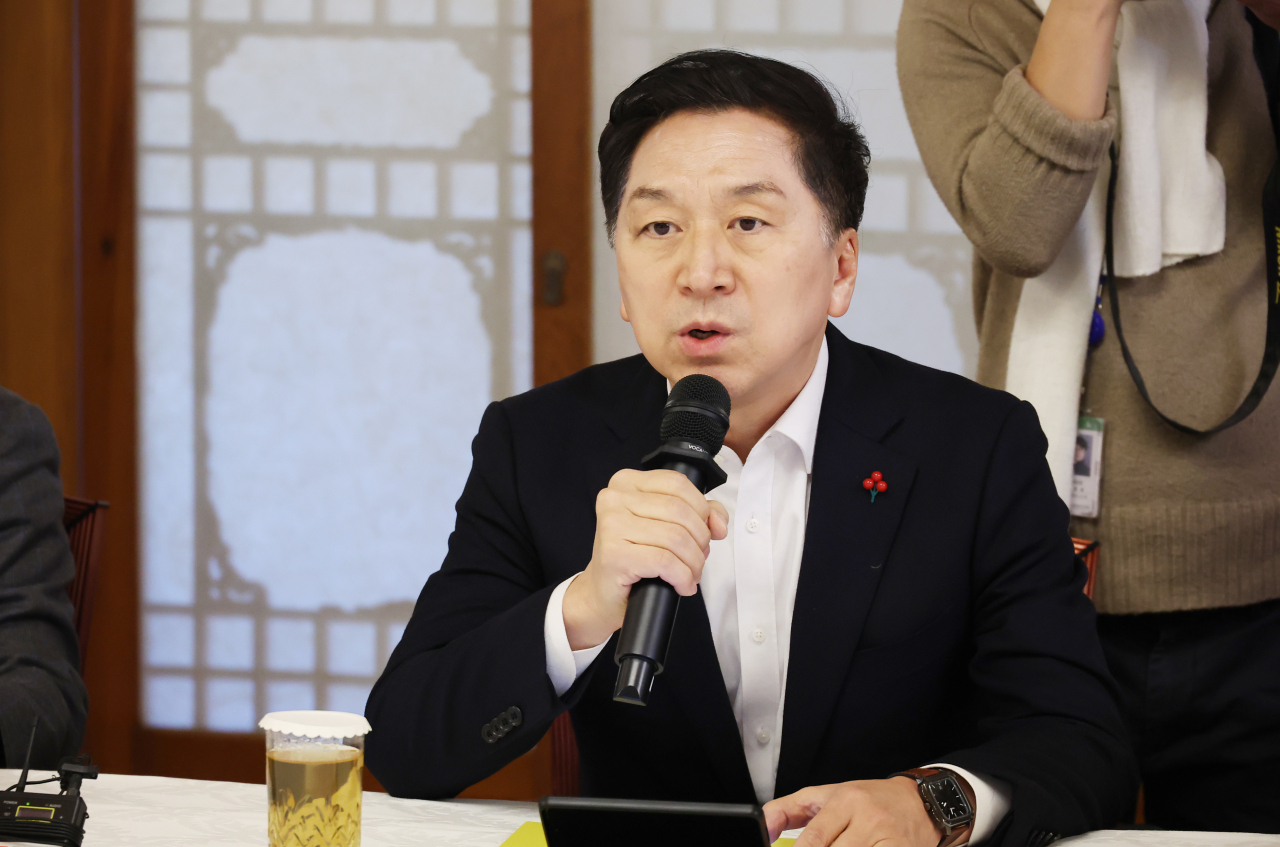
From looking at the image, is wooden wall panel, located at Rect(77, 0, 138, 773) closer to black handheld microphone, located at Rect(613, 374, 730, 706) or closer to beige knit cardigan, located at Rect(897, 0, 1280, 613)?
beige knit cardigan, located at Rect(897, 0, 1280, 613)

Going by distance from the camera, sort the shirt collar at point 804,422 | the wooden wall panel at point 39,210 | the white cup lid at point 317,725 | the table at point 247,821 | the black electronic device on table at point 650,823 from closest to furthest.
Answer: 1. the black electronic device on table at point 650,823
2. the white cup lid at point 317,725
3. the table at point 247,821
4. the shirt collar at point 804,422
5. the wooden wall panel at point 39,210

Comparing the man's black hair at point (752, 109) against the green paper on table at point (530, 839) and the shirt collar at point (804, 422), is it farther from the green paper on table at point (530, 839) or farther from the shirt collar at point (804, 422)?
the green paper on table at point (530, 839)

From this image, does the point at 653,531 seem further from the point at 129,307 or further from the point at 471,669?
the point at 129,307

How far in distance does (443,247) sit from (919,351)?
1238mm

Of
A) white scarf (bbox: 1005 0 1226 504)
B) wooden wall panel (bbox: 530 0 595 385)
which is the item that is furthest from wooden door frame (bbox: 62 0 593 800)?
white scarf (bbox: 1005 0 1226 504)

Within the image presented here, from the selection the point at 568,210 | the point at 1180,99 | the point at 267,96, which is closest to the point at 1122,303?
the point at 1180,99

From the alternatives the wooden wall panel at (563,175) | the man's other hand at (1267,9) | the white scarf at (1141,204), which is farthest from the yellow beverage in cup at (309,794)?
the wooden wall panel at (563,175)

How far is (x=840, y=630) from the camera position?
4.46 ft

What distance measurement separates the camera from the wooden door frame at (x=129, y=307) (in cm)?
292

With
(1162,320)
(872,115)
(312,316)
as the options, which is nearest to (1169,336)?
(1162,320)

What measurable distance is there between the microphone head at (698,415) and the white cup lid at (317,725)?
0.37 metres

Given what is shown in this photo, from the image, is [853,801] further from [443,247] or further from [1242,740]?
[443,247]

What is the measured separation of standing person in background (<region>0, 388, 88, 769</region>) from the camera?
1418 mm

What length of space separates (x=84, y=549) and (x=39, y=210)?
1685mm
